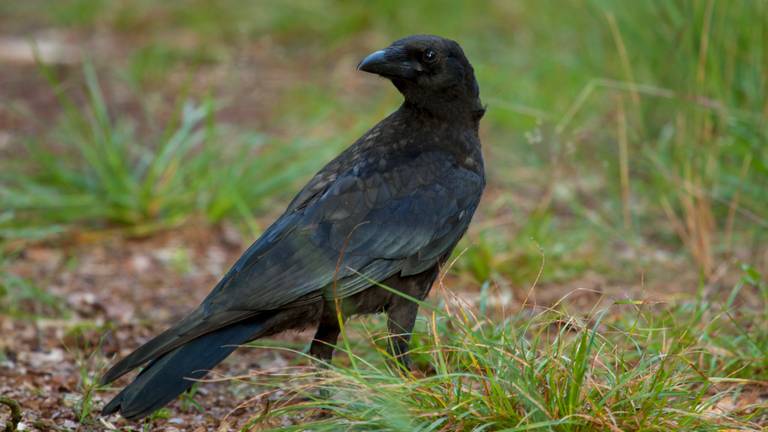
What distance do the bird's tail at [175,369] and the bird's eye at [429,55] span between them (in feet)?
3.63

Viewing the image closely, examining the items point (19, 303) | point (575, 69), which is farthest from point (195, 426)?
point (575, 69)

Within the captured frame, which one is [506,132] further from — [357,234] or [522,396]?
[522,396]

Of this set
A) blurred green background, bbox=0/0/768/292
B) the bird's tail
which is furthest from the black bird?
blurred green background, bbox=0/0/768/292

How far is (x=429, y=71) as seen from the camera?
3.90 meters

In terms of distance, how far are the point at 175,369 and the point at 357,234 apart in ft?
2.53

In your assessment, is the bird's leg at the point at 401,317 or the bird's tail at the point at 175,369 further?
the bird's leg at the point at 401,317

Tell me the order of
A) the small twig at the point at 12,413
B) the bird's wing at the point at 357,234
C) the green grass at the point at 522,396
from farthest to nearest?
the bird's wing at the point at 357,234
the small twig at the point at 12,413
the green grass at the point at 522,396

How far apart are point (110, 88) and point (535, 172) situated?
11.7 ft

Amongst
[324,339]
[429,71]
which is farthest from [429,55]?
[324,339]

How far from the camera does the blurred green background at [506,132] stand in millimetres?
5027

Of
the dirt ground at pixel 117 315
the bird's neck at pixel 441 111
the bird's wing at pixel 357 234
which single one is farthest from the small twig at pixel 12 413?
the bird's neck at pixel 441 111

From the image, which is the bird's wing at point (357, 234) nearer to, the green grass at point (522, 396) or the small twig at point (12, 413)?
the green grass at point (522, 396)

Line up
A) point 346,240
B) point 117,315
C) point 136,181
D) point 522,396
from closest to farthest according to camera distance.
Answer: point 522,396 → point 346,240 → point 117,315 → point 136,181

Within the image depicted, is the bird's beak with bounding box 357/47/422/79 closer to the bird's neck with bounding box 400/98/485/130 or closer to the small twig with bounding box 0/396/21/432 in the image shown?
the bird's neck with bounding box 400/98/485/130
